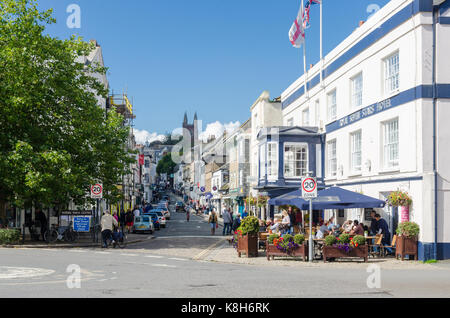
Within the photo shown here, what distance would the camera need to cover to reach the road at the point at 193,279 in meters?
10.7

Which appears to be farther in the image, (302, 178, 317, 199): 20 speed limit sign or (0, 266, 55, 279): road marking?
(302, 178, 317, 199): 20 speed limit sign

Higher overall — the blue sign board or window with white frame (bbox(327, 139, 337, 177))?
window with white frame (bbox(327, 139, 337, 177))

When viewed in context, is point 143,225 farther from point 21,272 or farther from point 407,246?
point 21,272

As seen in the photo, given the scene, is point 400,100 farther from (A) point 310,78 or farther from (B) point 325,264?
(A) point 310,78

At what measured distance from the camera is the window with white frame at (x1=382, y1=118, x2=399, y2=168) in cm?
2202

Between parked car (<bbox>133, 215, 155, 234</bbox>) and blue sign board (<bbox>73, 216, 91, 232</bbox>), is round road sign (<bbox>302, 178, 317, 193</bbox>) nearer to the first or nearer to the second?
blue sign board (<bbox>73, 216, 91, 232</bbox>)

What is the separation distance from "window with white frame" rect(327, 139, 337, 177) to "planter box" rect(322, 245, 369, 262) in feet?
36.8

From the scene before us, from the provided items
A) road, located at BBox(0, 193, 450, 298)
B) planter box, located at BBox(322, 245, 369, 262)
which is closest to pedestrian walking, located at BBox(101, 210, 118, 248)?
road, located at BBox(0, 193, 450, 298)

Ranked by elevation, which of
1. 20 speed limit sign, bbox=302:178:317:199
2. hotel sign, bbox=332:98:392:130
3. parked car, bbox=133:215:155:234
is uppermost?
hotel sign, bbox=332:98:392:130

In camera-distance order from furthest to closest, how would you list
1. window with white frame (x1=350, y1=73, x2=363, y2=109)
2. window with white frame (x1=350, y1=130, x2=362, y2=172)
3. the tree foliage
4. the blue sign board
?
1. the blue sign board
2. window with white frame (x1=350, y1=73, x2=363, y2=109)
3. window with white frame (x1=350, y1=130, x2=362, y2=172)
4. the tree foliage

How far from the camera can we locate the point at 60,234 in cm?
2706

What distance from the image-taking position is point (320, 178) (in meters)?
31.2
